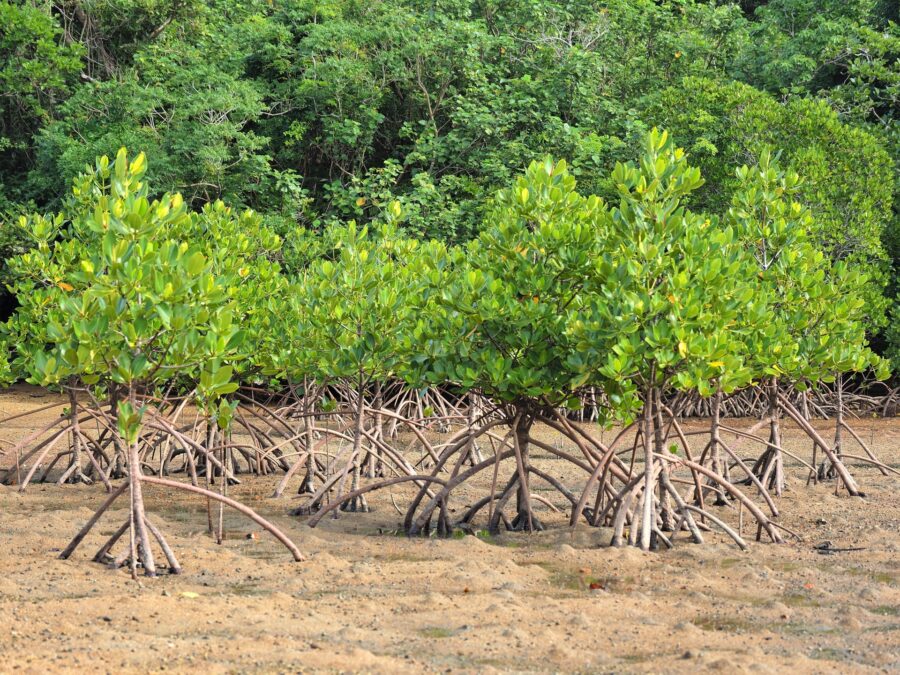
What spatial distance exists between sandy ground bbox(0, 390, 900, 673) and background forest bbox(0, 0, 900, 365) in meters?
10.1

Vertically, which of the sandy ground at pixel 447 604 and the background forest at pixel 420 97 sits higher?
the background forest at pixel 420 97

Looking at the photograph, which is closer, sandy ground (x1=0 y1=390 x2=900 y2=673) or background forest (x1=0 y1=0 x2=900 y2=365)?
sandy ground (x1=0 y1=390 x2=900 y2=673)

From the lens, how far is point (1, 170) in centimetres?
2108

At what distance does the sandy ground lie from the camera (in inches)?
203

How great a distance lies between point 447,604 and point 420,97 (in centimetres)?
1570

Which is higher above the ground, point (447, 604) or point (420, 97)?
point (420, 97)

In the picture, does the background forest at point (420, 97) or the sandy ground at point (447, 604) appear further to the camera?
the background forest at point (420, 97)

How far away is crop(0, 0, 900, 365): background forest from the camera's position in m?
18.0

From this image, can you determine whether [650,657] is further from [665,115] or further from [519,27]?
[519,27]

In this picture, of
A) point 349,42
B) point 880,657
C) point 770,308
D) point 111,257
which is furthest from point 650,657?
point 349,42

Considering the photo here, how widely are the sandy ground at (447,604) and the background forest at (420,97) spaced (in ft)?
33.1

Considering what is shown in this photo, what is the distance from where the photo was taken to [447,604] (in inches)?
245

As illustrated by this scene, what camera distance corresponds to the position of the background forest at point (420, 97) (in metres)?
18.0

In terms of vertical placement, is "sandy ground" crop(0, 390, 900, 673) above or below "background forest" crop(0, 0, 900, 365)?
below
